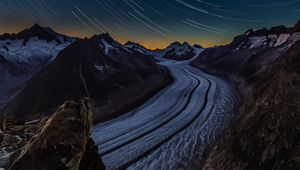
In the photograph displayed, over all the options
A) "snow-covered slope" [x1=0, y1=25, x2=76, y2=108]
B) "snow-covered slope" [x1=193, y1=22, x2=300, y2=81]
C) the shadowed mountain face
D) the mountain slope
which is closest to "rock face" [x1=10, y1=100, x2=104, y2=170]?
the mountain slope

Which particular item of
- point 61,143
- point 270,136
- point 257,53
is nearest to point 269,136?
point 270,136

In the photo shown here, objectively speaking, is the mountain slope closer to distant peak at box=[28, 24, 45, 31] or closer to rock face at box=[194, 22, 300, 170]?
rock face at box=[194, 22, 300, 170]

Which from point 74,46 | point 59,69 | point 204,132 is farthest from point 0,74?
point 204,132

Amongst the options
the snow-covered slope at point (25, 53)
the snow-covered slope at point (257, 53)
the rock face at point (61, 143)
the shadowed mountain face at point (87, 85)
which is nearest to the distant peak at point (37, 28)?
the snow-covered slope at point (25, 53)

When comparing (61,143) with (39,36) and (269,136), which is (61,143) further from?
(39,36)

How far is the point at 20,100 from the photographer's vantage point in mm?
48844

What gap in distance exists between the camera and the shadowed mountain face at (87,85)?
4369 cm

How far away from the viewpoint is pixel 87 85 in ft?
165

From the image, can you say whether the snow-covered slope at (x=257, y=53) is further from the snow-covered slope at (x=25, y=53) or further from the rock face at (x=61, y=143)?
the snow-covered slope at (x=25, y=53)

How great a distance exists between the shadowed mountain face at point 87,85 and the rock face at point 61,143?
25911 millimetres

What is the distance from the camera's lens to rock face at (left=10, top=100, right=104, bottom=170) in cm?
1016

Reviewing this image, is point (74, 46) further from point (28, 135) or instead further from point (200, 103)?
point (28, 135)

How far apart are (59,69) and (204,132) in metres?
35.0

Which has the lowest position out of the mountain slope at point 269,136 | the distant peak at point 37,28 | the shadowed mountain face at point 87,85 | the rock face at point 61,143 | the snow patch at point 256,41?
the mountain slope at point 269,136
